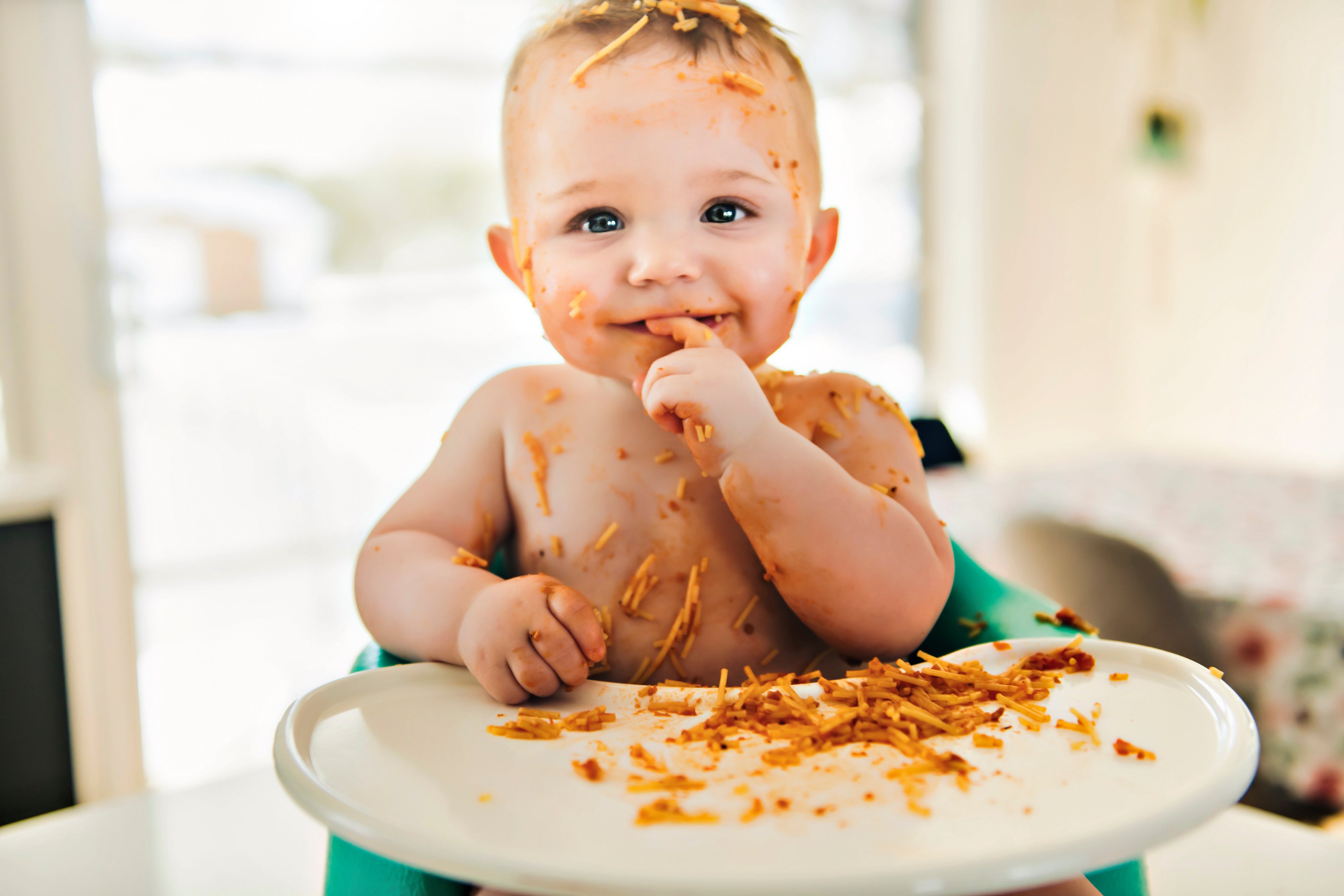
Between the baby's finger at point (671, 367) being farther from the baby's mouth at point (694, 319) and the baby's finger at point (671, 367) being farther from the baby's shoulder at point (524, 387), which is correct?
the baby's shoulder at point (524, 387)

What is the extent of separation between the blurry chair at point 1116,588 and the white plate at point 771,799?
2.41 feet

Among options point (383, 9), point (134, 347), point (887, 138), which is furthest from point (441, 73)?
point (887, 138)

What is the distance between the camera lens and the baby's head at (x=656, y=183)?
1.80 ft

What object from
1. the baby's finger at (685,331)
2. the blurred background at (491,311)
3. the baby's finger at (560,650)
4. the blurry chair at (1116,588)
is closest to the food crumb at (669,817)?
the baby's finger at (560,650)

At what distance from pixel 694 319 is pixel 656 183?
2.9 inches

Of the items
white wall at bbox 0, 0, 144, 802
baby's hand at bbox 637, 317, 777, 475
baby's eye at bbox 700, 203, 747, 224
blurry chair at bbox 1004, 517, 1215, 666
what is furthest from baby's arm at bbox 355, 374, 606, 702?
white wall at bbox 0, 0, 144, 802

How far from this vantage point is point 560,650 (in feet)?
1.70

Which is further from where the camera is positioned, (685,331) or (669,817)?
(685,331)

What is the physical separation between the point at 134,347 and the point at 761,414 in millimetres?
1490

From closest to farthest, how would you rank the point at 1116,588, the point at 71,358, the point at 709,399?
the point at 709,399 → the point at 1116,588 → the point at 71,358

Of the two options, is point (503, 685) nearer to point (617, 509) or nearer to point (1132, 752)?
point (617, 509)

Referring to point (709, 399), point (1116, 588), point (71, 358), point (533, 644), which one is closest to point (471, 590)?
point (533, 644)

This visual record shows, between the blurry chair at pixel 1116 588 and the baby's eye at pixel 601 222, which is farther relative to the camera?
the blurry chair at pixel 1116 588

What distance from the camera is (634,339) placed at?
1.86 ft
